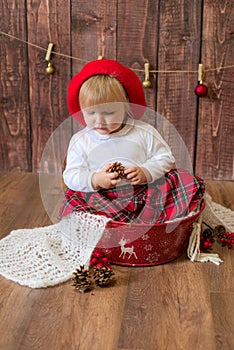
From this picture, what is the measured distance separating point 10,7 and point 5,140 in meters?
0.52

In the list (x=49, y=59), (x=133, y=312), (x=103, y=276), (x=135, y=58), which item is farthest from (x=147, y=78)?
(x=133, y=312)

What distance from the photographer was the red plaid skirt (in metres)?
1.46

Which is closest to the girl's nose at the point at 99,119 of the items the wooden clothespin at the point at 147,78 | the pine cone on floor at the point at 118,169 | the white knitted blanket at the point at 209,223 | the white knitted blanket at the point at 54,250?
the pine cone on floor at the point at 118,169

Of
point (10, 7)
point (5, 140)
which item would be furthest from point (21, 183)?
point (10, 7)

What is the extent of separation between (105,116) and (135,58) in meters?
0.66

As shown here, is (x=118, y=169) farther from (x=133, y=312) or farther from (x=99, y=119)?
(x=133, y=312)

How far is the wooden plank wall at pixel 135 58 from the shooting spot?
6.66 feet

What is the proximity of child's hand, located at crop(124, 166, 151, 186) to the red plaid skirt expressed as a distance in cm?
5

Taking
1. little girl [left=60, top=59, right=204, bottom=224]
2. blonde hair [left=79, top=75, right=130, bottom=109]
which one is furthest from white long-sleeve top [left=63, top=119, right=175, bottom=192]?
blonde hair [left=79, top=75, right=130, bottom=109]

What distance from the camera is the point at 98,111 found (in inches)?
58.3

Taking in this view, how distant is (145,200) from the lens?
1508mm

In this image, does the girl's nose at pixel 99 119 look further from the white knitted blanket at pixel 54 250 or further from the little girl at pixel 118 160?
the white knitted blanket at pixel 54 250

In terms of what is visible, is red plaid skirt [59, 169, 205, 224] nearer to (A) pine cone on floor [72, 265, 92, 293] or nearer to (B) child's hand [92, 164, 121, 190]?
(B) child's hand [92, 164, 121, 190]

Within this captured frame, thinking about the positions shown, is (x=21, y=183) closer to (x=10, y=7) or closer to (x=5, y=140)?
(x=5, y=140)
